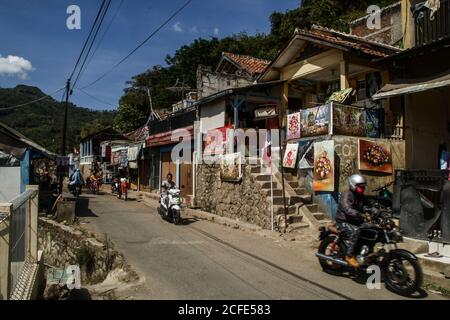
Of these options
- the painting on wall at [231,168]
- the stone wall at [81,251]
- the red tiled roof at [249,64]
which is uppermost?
the red tiled roof at [249,64]

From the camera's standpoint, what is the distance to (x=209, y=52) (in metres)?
45.2

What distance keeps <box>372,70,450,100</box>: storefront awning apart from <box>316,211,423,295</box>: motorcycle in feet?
16.0

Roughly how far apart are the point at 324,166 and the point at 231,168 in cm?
383

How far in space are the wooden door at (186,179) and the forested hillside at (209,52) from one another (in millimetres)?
16511

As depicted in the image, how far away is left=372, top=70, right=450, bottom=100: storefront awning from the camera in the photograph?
1010 cm

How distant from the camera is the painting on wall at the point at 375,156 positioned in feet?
38.9

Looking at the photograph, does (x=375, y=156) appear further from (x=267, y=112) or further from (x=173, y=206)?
(x=173, y=206)

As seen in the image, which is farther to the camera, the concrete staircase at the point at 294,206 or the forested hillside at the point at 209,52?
the forested hillside at the point at 209,52

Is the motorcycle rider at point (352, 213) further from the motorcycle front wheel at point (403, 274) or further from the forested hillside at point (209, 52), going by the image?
the forested hillside at point (209, 52)

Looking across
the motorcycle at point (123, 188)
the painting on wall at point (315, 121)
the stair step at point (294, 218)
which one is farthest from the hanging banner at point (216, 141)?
the motorcycle at point (123, 188)

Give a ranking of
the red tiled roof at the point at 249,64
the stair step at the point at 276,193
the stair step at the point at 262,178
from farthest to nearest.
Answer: the red tiled roof at the point at 249,64 < the stair step at the point at 262,178 < the stair step at the point at 276,193

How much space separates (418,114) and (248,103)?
7277 millimetres

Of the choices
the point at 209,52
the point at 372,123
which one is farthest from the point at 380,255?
the point at 209,52

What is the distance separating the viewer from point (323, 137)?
39.8 feet
